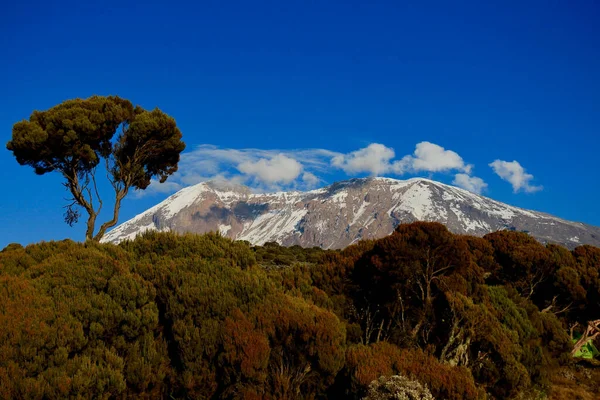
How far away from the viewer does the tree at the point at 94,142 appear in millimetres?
23125

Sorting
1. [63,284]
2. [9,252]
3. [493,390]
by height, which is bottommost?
[493,390]

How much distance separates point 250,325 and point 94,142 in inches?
761

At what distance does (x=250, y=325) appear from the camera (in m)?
9.61

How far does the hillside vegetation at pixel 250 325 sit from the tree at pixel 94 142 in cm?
1235

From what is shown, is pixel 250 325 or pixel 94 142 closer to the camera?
pixel 250 325

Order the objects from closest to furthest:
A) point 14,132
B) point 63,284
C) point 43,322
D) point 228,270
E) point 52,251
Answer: point 43,322 → point 63,284 → point 228,270 → point 52,251 → point 14,132

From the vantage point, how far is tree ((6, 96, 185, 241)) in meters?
23.1

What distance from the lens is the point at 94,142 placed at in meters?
24.6

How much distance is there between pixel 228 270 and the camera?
1134 cm

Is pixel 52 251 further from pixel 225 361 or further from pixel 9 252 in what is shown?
pixel 225 361

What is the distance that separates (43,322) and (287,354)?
16.4 ft

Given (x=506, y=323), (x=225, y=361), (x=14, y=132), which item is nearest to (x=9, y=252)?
(x=225, y=361)

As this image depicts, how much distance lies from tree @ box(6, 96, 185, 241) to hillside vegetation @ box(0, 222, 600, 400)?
12.4 meters

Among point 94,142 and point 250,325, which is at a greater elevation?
point 94,142
